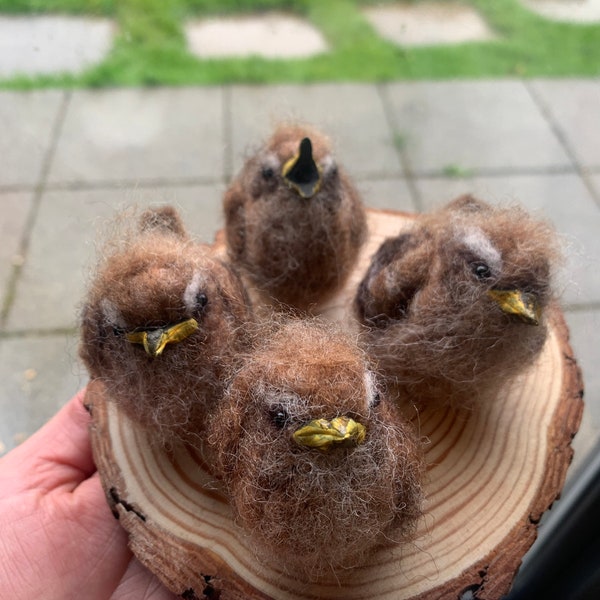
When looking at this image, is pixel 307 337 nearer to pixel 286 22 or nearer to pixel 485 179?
pixel 485 179

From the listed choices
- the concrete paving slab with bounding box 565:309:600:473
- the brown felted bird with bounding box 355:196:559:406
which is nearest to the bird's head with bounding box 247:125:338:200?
the brown felted bird with bounding box 355:196:559:406

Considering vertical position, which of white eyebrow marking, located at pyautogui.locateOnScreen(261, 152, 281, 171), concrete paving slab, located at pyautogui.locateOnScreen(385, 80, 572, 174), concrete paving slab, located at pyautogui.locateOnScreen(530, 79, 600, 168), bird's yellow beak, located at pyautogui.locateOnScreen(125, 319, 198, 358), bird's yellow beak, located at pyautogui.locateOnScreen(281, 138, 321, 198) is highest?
bird's yellow beak, located at pyautogui.locateOnScreen(281, 138, 321, 198)

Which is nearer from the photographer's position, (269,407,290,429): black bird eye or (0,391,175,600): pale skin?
(269,407,290,429): black bird eye

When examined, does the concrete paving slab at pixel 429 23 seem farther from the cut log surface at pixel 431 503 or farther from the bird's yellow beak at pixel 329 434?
the bird's yellow beak at pixel 329 434

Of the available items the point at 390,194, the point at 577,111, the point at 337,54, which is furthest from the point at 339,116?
the point at 577,111

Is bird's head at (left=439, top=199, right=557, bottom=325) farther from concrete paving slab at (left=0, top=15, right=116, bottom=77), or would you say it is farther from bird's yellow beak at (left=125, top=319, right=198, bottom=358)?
concrete paving slab at (left=0, top=15, right=116, bottom=77)
